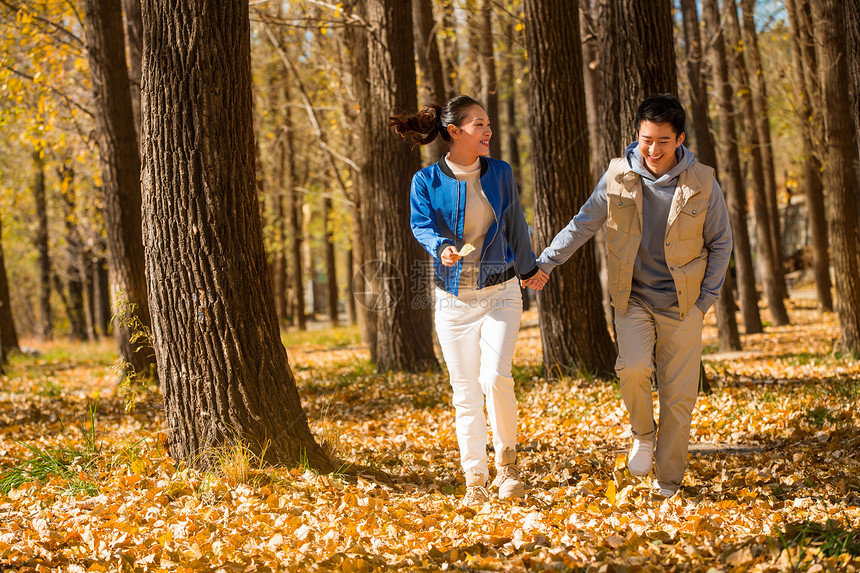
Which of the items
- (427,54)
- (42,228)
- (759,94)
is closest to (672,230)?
(427,54)

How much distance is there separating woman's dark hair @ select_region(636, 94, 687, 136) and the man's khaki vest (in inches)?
10.4

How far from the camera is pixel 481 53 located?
48.5ft

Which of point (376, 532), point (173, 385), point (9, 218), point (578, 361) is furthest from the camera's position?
point (9, 218)

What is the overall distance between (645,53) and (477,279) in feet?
12.5

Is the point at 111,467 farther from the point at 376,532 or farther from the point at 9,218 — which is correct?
the point at 9,218

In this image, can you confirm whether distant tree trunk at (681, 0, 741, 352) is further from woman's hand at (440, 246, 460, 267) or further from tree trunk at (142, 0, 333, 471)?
tree trunk at (142, 0, 333, 471)

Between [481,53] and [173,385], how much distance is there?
11737 mm

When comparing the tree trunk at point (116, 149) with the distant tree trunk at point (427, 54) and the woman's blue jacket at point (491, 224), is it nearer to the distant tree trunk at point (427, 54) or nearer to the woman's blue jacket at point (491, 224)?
the distant tree trunk at point (427, 54)

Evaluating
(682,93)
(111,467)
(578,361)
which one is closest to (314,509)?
(111,467)

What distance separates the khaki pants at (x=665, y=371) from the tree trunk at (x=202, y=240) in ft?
7.15

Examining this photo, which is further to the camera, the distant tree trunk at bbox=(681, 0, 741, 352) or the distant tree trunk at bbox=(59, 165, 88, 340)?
the distant tree trunk at bbox=(59, 165, 88, 340)

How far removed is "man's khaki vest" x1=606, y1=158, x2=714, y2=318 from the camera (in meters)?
4.05

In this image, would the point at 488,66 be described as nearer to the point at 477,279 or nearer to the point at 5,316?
the point at 5,316

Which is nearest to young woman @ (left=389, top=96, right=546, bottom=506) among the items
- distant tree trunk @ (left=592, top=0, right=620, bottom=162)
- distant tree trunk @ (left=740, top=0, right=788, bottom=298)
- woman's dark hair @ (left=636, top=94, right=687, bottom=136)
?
woman's dark hair @ (left=636, top=94, right=687, bottom=136)
